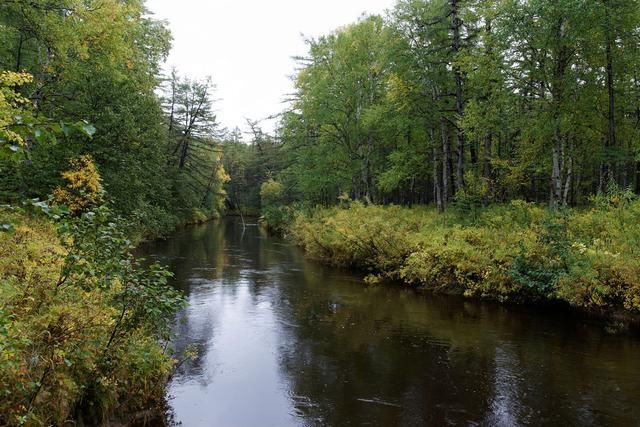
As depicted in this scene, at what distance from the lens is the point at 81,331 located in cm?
547

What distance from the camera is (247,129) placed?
247 ft

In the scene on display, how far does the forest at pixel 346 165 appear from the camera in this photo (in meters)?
5.55

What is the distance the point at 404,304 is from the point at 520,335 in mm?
4026

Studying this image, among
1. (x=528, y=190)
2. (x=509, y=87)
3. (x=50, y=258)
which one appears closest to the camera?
(x=50, y=258)

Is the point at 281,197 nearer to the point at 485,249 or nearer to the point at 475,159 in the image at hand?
the point at 475,159

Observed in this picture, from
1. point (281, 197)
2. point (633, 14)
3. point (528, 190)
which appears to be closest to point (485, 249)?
point (633, 14)

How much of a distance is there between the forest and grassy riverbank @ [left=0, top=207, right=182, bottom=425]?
1.2 inches

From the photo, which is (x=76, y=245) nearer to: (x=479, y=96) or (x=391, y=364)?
(x=391, y=364)

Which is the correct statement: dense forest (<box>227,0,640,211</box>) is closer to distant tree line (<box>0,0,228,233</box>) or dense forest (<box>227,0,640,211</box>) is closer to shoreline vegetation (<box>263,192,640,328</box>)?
shoreline vegetation (<box>263,192,640,328</box>)

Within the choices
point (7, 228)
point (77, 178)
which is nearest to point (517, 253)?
point (7, 228)

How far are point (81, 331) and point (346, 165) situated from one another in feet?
89.5

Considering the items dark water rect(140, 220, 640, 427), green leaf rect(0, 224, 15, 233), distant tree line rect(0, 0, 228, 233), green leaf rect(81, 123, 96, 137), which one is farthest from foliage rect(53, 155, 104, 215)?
green leaf rect(81, 123, 96, 137)

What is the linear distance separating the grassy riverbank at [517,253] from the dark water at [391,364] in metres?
0.84

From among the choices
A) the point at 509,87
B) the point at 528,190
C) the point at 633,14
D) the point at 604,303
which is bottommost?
the point at 604,303
